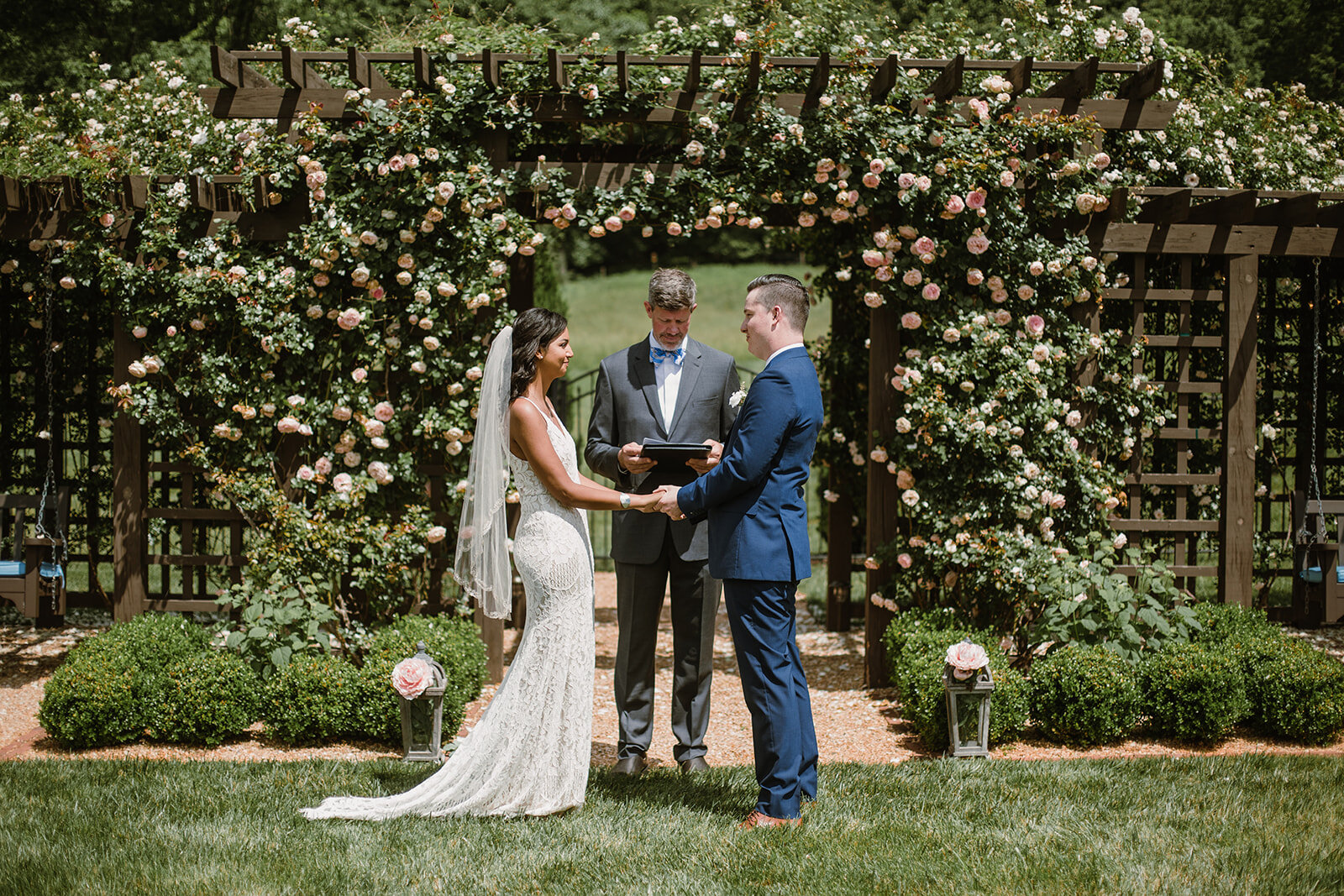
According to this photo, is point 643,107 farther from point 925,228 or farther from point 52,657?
point 52,657

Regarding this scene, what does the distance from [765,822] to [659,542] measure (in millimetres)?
1147

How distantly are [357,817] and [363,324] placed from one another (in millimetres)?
2604

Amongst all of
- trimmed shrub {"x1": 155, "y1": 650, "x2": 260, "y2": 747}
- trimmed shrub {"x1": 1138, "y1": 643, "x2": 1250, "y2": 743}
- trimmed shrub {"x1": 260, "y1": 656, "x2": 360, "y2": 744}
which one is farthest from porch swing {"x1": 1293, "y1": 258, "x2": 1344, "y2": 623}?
trimmed shrub {"x1": 155, "y1": 650, "x2": 260, "y2": 747}

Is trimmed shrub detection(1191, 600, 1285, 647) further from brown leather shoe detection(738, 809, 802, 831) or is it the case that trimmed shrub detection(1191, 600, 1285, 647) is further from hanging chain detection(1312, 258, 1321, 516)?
brown leather shoe detection(738, 809, 802, 831)

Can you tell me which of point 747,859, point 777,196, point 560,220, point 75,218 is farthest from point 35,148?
point 747,859

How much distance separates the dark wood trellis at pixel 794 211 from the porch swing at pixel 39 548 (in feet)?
1.08

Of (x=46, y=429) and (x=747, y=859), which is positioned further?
(x=46, y=429)

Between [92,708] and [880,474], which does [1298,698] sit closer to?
[880,474]

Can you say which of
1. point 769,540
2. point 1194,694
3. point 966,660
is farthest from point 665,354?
point 1194,694

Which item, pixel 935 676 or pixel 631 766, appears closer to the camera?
pixel 631 766

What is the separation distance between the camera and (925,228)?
533 cm

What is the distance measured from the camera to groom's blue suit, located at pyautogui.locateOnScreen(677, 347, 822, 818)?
127 inches

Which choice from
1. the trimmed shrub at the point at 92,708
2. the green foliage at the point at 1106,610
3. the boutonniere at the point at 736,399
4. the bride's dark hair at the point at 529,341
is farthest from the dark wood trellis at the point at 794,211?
the bride's dark hair at the point at 529,341

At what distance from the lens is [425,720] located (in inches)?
169
